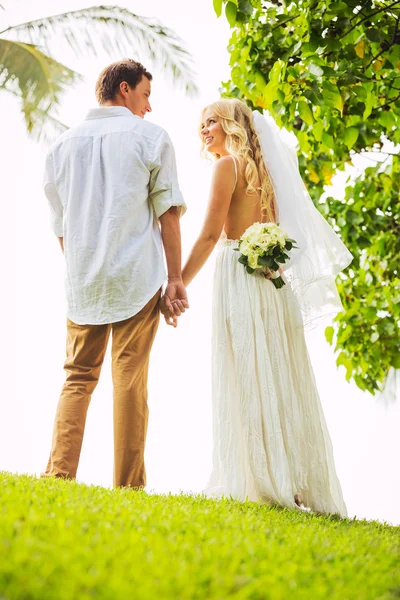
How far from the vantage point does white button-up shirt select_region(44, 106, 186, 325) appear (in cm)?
360

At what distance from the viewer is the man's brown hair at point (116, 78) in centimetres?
397

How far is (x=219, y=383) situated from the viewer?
3.66 meters

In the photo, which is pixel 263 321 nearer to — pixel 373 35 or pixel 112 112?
pixel 112 112

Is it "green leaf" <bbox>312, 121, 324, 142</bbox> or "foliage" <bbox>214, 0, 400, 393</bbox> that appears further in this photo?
"green leaf" <bbox>312, 121, 324, 142</bbox>

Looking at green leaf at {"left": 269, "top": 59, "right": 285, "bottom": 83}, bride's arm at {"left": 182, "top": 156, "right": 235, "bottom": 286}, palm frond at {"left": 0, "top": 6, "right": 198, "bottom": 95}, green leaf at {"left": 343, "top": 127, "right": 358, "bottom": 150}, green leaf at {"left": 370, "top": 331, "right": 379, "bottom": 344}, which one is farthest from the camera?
palm frond at {"left": 0, "top": 6, "right": 198, "bottom": 95}

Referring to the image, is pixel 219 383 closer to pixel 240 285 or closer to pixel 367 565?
pixel 240 285

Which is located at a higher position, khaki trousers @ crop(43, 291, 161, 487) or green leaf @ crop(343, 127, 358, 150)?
green leaf @ crop(343, 127, 358, 150)

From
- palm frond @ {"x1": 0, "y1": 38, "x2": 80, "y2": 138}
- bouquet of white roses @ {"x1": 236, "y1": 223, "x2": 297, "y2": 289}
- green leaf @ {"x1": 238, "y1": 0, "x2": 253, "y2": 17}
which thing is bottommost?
bouquet of white roses @ {"x1": 236, "y1": 223, "x2": 297, "y2": 289}

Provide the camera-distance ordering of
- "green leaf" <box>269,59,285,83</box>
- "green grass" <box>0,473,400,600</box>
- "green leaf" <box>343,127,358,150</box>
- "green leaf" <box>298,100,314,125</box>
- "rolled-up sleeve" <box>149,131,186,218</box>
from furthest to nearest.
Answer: "green leaf" <box>343,127,358,150</box>, "green leaf" <box>269,59,285,83</box>, "green leaf" <box>298,100,314,125</box>, "rolled-up sleeve" <box>149,131,186,218</box>, "green grass" <box>0,473,400,600</box>

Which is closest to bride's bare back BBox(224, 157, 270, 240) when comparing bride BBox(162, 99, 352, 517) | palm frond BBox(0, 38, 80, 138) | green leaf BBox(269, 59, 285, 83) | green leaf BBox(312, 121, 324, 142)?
bride BBox(162, 99, 352, 517)

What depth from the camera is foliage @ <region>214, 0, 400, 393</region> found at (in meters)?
4.03

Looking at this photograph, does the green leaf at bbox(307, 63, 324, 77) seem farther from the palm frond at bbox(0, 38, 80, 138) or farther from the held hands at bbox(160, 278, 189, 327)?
the palm frond at bbox(0, 38, 80, 138)

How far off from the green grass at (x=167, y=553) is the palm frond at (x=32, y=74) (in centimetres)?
572

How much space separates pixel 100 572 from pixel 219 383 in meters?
2.24
